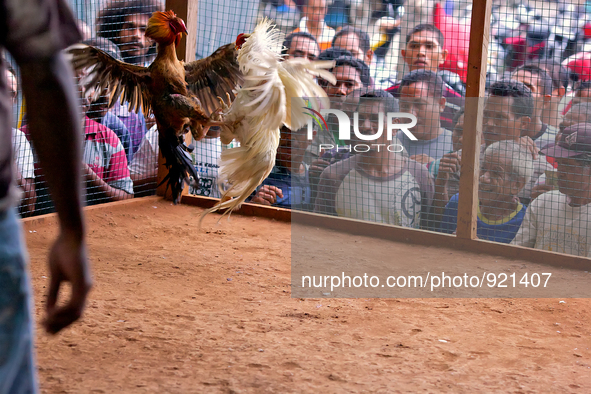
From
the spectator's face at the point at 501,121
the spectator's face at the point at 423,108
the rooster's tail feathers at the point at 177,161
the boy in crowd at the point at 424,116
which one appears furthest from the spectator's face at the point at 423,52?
the rooster's tail feathers at the point at 177,161

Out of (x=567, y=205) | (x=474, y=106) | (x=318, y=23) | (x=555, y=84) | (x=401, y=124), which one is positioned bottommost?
(x=567, y=205)

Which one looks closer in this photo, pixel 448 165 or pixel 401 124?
pixel 448 165

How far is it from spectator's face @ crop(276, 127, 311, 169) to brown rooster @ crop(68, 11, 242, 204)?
109 centimetres

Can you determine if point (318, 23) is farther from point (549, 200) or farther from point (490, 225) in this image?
point (549, 200)

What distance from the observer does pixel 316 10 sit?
5.33 meters

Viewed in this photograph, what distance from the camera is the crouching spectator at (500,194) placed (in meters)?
4.06

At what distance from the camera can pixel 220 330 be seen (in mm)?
Answer: 2418

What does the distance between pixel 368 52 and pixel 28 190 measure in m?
3.10

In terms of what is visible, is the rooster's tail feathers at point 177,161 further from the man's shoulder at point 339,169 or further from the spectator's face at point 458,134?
the spectator's face at point 458,134

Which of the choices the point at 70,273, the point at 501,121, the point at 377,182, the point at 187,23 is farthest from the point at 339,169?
the point at 70,273

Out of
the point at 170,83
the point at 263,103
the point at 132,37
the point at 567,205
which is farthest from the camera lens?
the point at 132,37

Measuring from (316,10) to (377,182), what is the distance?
1965mm

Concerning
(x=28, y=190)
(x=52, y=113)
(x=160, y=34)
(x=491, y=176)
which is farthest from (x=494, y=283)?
(x=28, y=190)

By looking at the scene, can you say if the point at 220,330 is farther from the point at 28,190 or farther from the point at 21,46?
the point at 28,190
